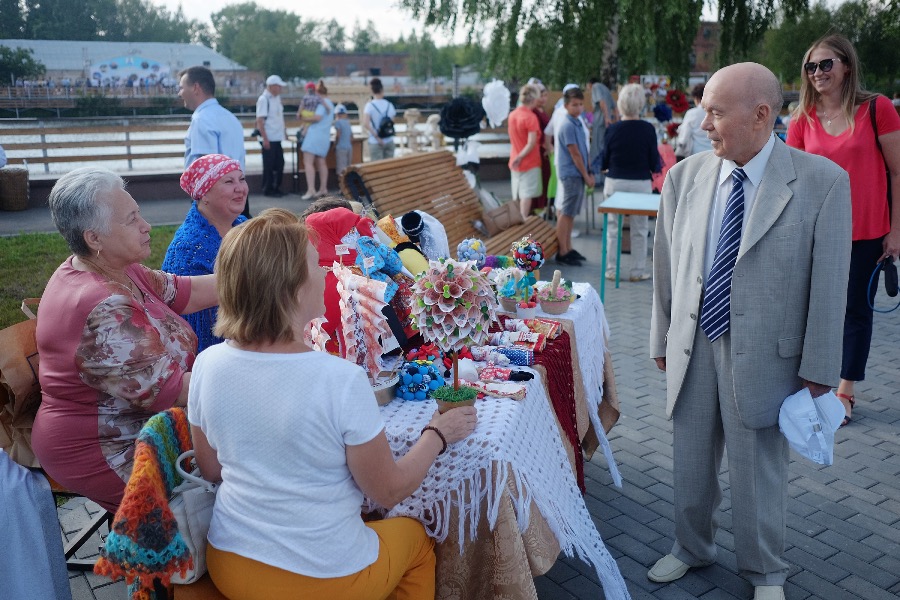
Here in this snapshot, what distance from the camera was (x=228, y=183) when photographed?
350cm

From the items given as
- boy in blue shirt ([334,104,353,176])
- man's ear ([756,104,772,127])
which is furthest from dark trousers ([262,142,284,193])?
man's ear ([756,104,772,127])

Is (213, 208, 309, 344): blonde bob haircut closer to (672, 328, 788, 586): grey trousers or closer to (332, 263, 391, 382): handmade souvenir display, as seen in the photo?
(332, 263, 391, 382): handmade souvenir display

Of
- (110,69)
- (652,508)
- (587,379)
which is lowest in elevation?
(652,508)

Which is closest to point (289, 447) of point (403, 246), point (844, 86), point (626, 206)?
point (403, 246)

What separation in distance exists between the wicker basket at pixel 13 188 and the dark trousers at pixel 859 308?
416 inches

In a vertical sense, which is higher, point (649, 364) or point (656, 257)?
point (656, 257)

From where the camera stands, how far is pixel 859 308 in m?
4.36

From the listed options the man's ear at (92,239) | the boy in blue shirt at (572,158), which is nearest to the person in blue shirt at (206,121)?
the man's ear at (92,239)

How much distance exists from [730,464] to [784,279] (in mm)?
726

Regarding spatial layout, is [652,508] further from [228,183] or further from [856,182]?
[228,183]

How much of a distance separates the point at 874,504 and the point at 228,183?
11.1ft

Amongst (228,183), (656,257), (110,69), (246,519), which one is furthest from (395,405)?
(110,69)

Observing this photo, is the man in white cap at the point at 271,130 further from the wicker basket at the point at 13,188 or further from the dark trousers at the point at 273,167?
the wicker basket at the point at 13,188

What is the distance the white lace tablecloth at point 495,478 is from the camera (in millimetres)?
2381
